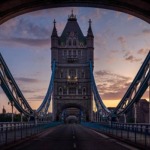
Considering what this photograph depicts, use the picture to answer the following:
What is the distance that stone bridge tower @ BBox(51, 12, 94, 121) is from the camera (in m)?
128

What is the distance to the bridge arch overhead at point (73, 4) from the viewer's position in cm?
1752

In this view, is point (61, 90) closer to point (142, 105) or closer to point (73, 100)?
point (73, 100)

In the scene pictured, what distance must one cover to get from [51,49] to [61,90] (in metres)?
15.2

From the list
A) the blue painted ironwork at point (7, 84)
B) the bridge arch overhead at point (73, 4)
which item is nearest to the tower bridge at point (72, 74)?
the blue painted ironwork at point (7, 84)

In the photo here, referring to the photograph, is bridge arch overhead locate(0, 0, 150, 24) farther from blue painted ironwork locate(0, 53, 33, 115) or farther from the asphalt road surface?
blue painted ironwork locate(0, 53, 33, 115)

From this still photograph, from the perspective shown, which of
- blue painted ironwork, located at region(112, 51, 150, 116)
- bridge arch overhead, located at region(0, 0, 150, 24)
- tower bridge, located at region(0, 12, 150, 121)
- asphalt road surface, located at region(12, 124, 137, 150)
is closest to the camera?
bridge arch overhead, located at region(0, 0, 150, 24)

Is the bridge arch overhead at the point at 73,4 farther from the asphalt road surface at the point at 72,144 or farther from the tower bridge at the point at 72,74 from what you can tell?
the tower bridge at the point at 72,74

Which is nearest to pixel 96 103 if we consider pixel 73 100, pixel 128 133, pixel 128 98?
pixel 73 100

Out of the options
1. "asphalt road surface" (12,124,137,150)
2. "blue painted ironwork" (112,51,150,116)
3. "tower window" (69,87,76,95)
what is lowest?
"asphalt road surface" (12,124,137,150)

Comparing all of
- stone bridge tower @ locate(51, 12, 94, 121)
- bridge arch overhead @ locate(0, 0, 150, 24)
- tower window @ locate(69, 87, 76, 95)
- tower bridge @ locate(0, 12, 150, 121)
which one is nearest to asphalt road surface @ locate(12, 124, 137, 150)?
bridge arch overhead @ locate(0, 0, 150, 24)

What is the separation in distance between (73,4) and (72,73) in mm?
112974

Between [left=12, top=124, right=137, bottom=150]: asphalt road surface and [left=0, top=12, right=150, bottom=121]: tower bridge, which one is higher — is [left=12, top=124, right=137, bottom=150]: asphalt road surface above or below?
below

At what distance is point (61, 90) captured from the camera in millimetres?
130250

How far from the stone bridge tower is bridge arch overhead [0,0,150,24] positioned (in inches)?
4213
